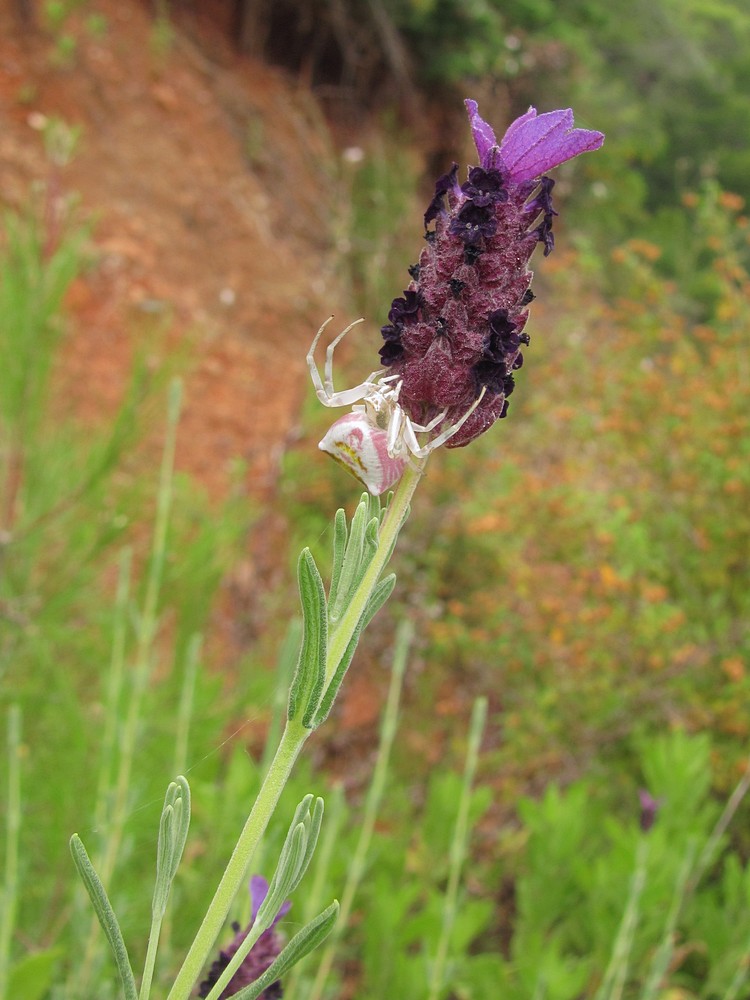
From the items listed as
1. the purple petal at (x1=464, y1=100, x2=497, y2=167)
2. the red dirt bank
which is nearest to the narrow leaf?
the purple petal at (x1=464, y1=100, x2=497, y2=167)

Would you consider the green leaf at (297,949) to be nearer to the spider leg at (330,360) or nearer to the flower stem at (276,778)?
the flower stem at (276,778)

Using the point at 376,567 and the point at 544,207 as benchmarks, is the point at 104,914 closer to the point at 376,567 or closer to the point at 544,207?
the point at 376,567

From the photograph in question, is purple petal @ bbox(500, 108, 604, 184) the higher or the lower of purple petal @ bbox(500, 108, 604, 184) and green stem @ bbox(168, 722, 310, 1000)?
the higher

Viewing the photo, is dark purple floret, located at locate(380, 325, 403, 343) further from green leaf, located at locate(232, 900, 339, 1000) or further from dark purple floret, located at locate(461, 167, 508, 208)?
green leaf, located at locate(232, 900, 339, 1000)

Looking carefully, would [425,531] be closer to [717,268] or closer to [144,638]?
[717,268]

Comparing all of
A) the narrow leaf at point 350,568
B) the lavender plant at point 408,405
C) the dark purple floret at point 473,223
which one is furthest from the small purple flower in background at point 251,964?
the dark purple floret at point 473,223

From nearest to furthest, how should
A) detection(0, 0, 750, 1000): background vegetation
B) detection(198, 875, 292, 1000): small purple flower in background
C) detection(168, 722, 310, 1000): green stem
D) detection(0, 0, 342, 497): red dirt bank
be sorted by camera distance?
detection(168, 722, 310, 1000): green stem, detection(198, 875, 292, 1000): small purple flower in background, detection(0, 0, 750, 1000): background vegetation, detection(0, 0, 342, 497): red dirt bank

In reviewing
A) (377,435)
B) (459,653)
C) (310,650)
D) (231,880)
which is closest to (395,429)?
(377,435)

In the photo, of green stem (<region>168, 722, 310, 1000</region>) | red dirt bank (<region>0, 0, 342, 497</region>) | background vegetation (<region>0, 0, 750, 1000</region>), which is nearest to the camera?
green stem (<region>168, 722, 310, 1000</region>)
